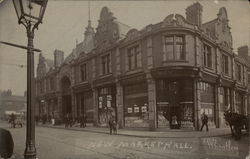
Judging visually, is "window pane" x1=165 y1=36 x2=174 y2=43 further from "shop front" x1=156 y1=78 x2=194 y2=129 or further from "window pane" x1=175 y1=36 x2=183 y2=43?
"shop front" x1=156 y1=78 x2=194 y2=129

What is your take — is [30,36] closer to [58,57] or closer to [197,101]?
[58,57]

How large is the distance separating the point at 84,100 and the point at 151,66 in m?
0.82

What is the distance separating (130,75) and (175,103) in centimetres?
64

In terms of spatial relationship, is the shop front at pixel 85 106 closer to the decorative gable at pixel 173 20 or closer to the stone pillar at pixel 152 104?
the stone pillar at pixel 152 104

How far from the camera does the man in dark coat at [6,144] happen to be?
2.03 metres

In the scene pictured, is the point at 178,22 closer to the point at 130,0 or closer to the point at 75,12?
the point at 130,0

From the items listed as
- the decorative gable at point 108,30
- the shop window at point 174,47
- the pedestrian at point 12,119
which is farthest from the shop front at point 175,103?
the pedestrian at point 12,119

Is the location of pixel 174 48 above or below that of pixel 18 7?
below

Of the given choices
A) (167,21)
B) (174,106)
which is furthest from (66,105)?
(167,21)

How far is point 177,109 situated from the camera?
2.76m

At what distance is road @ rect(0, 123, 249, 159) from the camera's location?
2.21 m

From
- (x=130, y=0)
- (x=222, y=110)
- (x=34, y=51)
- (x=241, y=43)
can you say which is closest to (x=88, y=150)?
(x=34, y=51)

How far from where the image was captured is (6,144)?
6.75ft

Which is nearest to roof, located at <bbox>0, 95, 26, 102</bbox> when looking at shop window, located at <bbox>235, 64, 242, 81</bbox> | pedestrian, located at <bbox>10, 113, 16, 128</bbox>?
pedestrian, located at <bbox>10, 113, 16, 128</bbox>
